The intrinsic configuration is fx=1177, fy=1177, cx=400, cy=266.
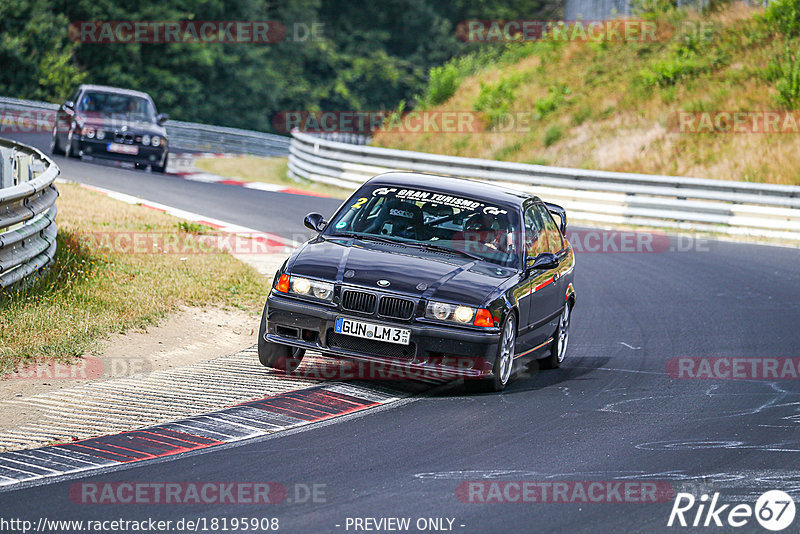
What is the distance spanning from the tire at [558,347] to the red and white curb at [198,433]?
6.69ft

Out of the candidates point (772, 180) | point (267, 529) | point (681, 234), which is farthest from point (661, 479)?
point (772, 180)

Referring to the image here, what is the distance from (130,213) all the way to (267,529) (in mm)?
12041

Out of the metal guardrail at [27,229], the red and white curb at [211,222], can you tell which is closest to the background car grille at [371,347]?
the metal guardrail at [27,229]

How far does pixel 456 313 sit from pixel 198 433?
210 cm

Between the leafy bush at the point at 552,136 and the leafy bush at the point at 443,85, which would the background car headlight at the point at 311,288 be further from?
the leafy bush at the point at 443,85

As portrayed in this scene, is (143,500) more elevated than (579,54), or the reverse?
(579,54)

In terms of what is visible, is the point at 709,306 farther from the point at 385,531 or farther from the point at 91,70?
the point at 91,70

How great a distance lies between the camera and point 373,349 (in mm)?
8258

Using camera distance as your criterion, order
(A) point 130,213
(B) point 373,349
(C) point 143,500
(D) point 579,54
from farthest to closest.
Result: (D) point 579,54
(A) point 130,213
(B) point 373,349
(C) point 143,500

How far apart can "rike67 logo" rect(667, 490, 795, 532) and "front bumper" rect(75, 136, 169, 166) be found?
68.0 feet

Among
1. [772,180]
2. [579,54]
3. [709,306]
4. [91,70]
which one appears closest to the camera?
[709,306]
